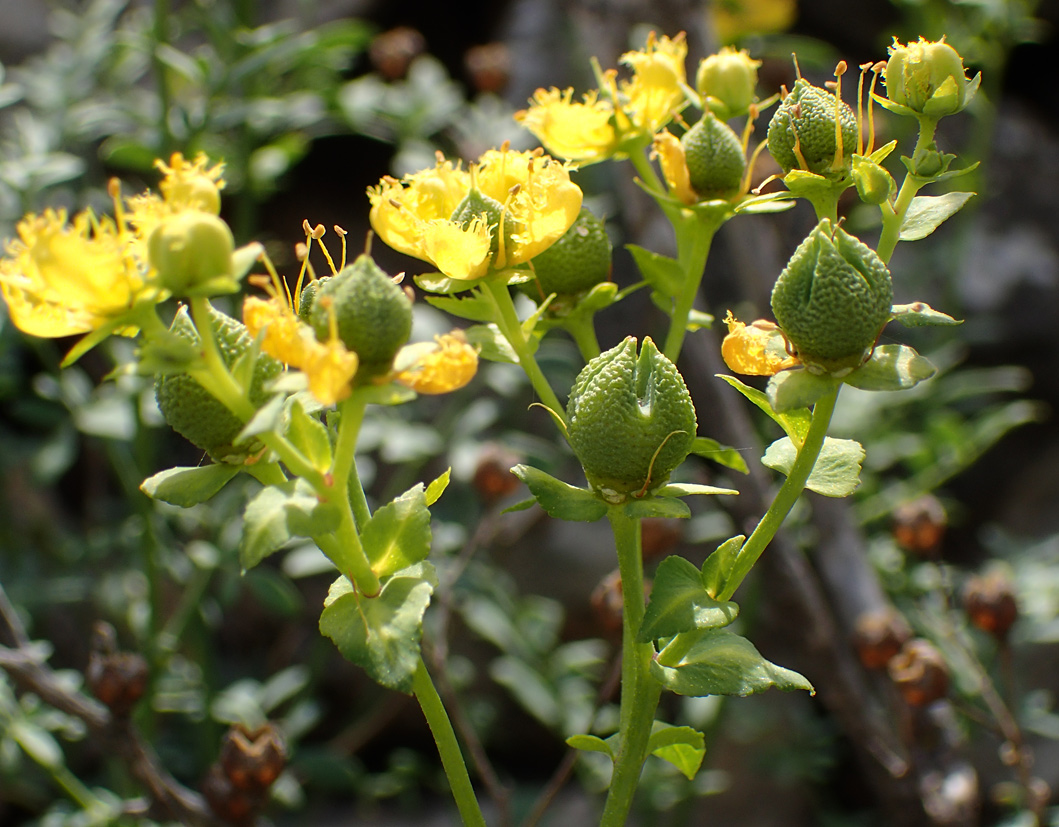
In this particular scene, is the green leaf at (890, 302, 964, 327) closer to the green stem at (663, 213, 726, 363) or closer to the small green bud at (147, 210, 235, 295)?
the green stem at (663, 213, 726, 363)

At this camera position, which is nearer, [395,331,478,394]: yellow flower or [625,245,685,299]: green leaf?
[395,331,478,394]: yellow flower

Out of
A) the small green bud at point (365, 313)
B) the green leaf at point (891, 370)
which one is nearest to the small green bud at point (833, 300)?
the green leaf at point (891, 370)

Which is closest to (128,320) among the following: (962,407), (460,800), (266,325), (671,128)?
(266,325)

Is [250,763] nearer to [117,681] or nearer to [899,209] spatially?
[117,681]

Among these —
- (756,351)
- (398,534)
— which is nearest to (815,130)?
(756,351)

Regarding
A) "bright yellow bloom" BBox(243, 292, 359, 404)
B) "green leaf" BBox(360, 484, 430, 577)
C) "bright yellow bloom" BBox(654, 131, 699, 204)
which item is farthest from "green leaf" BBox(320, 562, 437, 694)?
"bright yellow bloom" BBox(654, 131, 699, 204)

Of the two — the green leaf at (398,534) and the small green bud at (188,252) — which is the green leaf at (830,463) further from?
the small green bud at (188,252)

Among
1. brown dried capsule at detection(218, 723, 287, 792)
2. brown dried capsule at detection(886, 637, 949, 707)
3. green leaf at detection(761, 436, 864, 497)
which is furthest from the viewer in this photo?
brown dried capsule at detection(886, 637, 949, 707)
